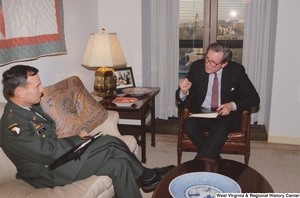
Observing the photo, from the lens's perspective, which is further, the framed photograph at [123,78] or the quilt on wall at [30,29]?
the framed photograph at [123,78]

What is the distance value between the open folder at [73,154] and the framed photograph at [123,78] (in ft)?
5.26

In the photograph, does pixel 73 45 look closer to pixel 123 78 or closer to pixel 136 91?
pixel 123 78

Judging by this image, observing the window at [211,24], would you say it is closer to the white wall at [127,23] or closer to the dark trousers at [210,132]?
the white wall at [127,23]

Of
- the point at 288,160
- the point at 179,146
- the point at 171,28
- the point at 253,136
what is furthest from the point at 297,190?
the point at 171,28

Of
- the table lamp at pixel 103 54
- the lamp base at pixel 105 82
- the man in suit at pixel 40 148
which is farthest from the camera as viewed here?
the lamp base at pixel 105 82

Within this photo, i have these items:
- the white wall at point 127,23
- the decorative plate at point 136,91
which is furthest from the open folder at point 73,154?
the white wall at point 127,23

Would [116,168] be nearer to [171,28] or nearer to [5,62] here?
[5,62]

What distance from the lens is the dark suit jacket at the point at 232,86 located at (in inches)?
118

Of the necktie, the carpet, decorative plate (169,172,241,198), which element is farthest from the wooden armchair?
decorative plate (169,172,241,198)

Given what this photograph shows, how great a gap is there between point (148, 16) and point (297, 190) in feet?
8.82

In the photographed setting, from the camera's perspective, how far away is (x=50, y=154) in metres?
2.04

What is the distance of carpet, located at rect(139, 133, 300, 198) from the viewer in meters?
2.98

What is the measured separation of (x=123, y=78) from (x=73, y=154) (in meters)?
1.78

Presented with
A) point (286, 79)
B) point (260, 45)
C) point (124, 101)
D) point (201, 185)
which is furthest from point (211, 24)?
point (201, 185)
